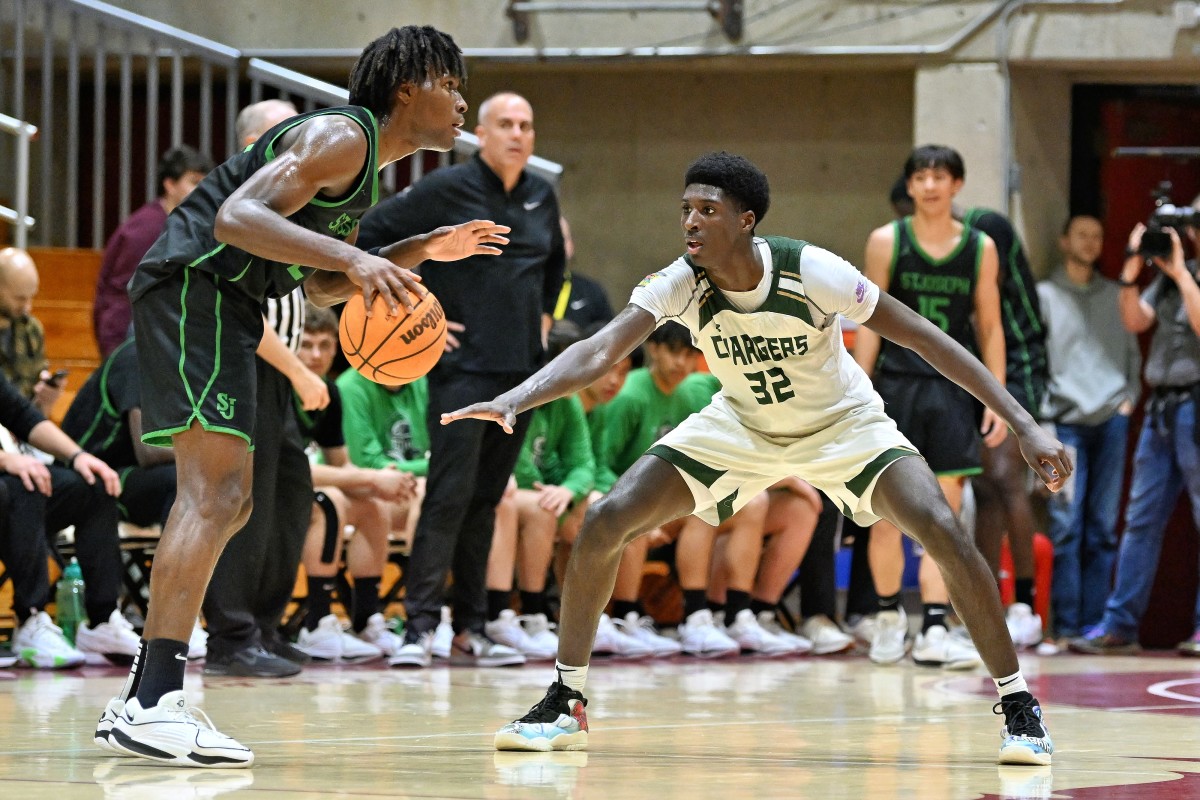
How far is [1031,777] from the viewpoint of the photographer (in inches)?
161

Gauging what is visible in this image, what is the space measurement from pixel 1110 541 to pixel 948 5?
138 inches

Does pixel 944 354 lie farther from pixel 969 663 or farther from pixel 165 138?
pixel 165 138

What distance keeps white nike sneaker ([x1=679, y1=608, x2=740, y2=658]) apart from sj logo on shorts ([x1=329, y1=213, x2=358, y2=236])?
395 cm

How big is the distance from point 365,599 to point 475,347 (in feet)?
4.24

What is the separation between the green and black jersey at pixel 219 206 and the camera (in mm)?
4309

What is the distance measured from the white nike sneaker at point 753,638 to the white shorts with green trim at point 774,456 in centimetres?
335

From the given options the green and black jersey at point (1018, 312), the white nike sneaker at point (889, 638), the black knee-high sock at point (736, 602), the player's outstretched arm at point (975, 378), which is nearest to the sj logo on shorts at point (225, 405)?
the player's outstretched arm at point (975, 378)

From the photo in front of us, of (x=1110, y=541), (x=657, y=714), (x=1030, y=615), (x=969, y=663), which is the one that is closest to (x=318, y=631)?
(x=657, y=714)

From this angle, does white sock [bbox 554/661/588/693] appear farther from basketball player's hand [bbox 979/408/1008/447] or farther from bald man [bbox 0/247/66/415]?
basketball player's hand [bbox 979/408/1008/447]

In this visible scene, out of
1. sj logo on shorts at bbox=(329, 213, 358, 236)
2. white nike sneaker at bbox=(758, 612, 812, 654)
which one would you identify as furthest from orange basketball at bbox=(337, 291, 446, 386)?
white nike sneaker at bbox=(758, 612, 812, 654)

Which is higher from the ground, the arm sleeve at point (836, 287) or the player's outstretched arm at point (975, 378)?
the arm sleeve at point (836, 287)

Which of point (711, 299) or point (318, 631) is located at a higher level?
point (711, 299)

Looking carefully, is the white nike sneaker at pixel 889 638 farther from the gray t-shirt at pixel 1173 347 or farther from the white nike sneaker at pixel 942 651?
the gray t-shirt at pixel 1173 347

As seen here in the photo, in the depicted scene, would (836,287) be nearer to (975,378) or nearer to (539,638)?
(975,378)
